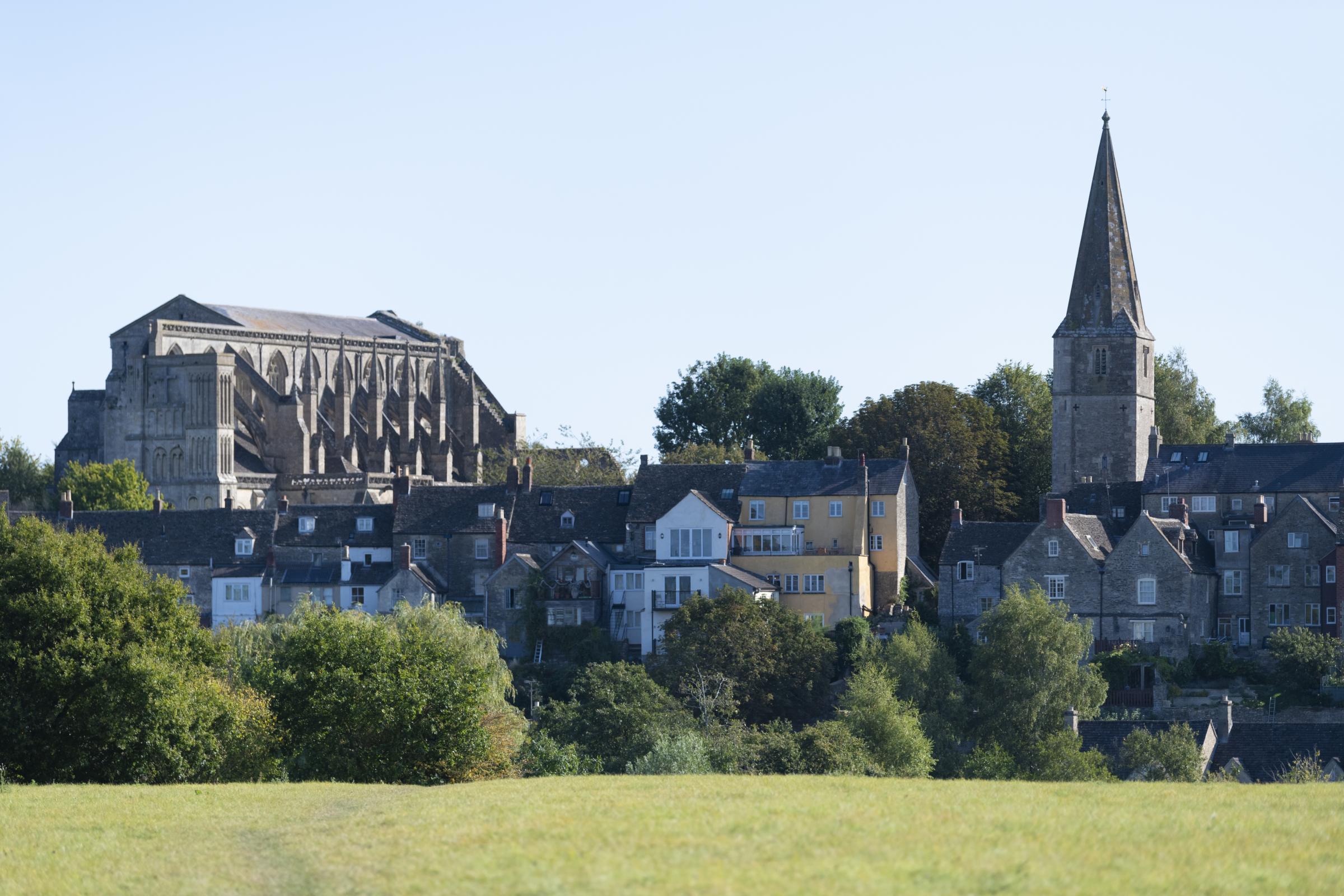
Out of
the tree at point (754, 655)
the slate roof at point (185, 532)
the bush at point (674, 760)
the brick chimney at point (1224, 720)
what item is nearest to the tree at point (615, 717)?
the tree at point (754, 655)

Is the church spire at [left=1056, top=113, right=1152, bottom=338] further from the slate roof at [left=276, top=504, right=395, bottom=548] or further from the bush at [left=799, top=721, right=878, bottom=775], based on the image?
the bush at [left=799, top=721, right=878, bottom=775]

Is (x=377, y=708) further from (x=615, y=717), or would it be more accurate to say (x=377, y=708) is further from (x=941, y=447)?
(x=941, y=447)

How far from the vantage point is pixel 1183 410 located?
119625 mm

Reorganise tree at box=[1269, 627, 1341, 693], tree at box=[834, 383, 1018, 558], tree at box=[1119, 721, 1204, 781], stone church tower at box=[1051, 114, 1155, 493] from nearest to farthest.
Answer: tree at box=[1119, 721, 1204, 781] < tree at box=[1269, 627, 1341, 693] < tree at box=[834, 383, 1018, 558] < stone church tower at box=[1051, 114, 1155, 493]

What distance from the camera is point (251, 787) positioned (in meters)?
41.0

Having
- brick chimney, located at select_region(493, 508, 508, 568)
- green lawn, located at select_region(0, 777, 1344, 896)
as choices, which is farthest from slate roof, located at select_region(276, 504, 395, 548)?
green lawn, located at select_region(0, 777, 1344, 896)

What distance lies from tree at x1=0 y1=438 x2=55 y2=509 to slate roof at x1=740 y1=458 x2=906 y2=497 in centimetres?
5759

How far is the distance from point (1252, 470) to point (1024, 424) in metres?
24.7

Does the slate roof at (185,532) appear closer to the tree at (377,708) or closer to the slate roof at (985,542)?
the slate roof at (985,542)

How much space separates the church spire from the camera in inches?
4067

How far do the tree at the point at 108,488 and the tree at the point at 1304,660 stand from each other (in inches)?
2443

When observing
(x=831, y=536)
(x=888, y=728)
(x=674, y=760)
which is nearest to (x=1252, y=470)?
(x=831, y=536)

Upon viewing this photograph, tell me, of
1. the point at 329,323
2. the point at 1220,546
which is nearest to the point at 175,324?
the point at 329,323

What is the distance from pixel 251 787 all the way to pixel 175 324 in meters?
94.0
